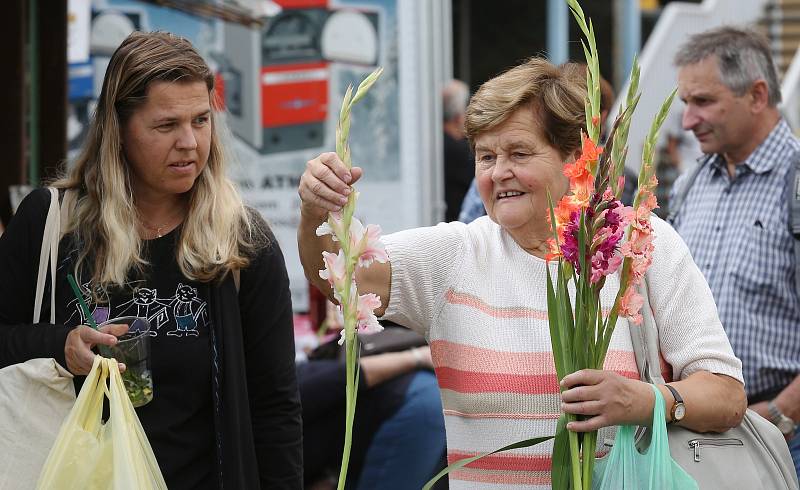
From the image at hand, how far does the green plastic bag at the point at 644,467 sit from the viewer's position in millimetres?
2043

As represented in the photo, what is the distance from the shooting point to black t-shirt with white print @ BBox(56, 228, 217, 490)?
8.07ft

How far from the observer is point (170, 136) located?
2.55 meters

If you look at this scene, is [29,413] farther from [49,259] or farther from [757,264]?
[757,264]

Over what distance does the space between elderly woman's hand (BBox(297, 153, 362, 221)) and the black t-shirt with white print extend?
1.92 feet

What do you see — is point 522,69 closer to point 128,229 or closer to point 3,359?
point 128,229

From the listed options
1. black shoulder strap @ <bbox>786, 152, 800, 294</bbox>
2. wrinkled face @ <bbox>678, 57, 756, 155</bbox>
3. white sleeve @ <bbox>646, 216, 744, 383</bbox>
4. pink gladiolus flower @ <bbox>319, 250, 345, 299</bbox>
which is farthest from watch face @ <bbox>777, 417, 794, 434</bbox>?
pink gladiolus flower @ <bbox>319, 250, 345, 299</bbox>

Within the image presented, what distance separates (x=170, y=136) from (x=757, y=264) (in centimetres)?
193

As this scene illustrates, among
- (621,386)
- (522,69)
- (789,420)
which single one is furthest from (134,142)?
(789,420)

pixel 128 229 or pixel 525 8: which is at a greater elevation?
pixel 525 8

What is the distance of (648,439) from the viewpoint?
2158 mm

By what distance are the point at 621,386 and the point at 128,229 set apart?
114cm

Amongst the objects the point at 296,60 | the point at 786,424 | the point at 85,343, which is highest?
the point at 296,60

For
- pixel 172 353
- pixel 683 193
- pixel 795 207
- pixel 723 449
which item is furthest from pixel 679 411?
pixel 683 193

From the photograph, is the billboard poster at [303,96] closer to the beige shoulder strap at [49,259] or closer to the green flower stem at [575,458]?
the beige shoulder strap at [49,259]
